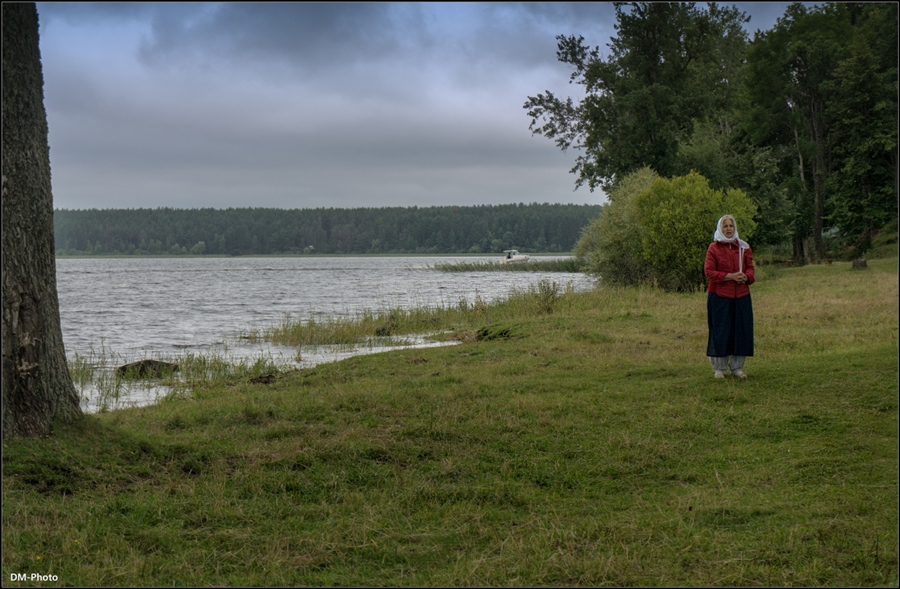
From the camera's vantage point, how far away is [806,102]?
14320mm

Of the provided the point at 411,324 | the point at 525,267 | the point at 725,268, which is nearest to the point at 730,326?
the point at 725,268

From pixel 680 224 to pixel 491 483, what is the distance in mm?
26323

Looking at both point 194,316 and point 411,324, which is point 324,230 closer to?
point 194,316

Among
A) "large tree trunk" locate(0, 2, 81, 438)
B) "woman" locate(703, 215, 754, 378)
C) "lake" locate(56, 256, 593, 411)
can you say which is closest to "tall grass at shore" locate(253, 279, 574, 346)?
"lake" locate(56, 256, 593, 411)

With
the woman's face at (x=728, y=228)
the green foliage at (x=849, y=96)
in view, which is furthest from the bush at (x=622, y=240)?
the woman's face at (x=728, y=228)

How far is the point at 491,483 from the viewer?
677 cm

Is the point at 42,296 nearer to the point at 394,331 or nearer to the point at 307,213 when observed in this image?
the point at 394,331

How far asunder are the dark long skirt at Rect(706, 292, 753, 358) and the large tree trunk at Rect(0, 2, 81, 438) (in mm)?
8526

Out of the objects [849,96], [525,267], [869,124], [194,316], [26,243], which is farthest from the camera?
[525,267]

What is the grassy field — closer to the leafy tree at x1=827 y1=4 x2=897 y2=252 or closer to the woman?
the woman

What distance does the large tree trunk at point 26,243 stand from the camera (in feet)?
21.7

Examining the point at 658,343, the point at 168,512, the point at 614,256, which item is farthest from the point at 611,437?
the point at 614,256

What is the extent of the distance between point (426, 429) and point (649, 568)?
4.05 m

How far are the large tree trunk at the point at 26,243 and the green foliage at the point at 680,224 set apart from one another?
27.3 metres
